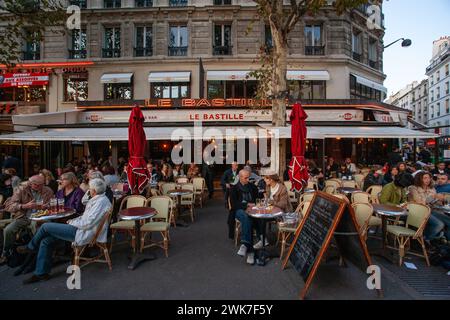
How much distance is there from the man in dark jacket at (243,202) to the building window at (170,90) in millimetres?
10275

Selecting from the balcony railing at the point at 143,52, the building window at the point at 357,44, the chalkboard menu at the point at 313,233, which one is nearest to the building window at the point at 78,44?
the balcony railing at the point at 143,52

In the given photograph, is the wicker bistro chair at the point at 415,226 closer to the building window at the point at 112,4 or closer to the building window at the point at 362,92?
the building window at the point at 362,92

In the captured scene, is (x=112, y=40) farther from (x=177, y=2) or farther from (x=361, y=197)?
(x=361, y=197)

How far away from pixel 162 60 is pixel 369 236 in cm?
1343

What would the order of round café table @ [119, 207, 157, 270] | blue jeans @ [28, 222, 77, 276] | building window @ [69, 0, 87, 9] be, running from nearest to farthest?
blue jeans @ [28, 222, 77, 276]
round café table @ [119, 207, 157, 270]
building window @ [69, 0, 87, 9]

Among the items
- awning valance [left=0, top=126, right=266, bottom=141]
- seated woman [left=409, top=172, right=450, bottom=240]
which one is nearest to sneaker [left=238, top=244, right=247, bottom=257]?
seated woman [left=409, top=172, right=450, bottom=240]

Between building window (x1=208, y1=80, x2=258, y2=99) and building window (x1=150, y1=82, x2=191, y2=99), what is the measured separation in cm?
150

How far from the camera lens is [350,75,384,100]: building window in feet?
46.8

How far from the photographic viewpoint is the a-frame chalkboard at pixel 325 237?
124 inches

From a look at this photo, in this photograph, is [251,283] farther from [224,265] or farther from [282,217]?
[282,217]

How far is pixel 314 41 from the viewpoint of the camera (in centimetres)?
1424

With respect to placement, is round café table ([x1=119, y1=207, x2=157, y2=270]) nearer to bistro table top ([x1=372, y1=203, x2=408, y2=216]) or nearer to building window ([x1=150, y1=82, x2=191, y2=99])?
bistro table top ([x1=372, y1=203, x2=408, y2=216])

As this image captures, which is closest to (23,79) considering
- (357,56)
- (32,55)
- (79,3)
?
(32,55)

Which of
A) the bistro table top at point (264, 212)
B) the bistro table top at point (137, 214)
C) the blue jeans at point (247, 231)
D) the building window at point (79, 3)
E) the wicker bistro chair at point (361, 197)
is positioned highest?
the building window at point (79, 3)
